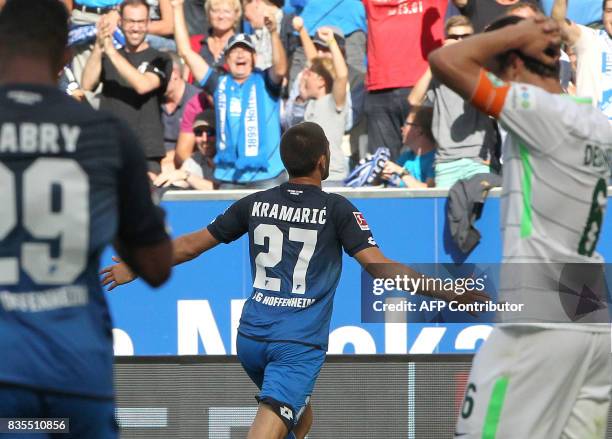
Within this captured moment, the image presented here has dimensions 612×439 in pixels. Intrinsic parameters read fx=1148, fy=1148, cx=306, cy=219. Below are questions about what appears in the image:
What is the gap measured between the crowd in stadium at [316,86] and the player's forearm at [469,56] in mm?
5824

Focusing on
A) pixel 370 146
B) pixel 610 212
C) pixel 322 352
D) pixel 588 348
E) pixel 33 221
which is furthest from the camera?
pixel 370 146

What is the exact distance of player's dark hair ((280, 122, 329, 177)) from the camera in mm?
6586

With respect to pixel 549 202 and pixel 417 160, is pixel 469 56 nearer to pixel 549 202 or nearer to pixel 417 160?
pixel 549 202

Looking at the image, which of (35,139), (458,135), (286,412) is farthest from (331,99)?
(35,139)

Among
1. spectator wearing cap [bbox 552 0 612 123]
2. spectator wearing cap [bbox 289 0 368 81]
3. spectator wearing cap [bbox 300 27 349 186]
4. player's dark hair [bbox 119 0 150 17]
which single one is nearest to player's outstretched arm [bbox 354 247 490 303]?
spectator wearing cap [bbox 300 27 349 186]

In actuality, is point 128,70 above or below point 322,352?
above

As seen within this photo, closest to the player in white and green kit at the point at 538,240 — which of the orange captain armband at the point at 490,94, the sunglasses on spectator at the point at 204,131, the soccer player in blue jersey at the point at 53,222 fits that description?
the orange captain armband at the point at 490,94

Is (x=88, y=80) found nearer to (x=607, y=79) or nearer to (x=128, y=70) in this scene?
(x=128, y=70)

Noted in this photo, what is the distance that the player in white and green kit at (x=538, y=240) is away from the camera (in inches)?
171

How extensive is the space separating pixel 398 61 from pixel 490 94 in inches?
256

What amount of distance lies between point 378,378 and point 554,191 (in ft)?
8.63

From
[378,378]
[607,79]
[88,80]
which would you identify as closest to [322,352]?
[378,378]

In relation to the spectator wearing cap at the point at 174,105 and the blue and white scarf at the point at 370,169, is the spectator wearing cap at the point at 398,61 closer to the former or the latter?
the blue and white scarf at the point at 370,169

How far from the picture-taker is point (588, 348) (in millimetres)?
4391
